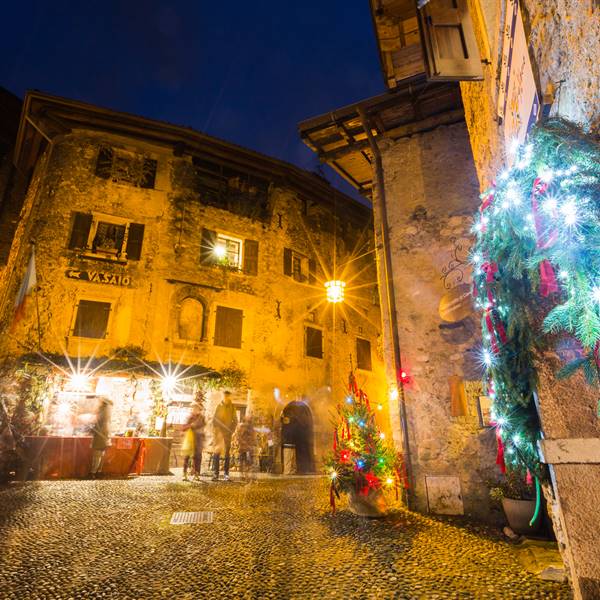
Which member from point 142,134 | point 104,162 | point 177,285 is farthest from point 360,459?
point 142,134

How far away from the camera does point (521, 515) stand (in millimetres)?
4875

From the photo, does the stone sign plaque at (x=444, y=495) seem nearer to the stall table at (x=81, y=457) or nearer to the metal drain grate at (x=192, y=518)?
the metal drain grate at (x=192, y=518)

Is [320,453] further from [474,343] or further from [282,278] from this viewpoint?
[474,343]

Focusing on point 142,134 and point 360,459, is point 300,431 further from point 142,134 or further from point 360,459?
point 142,134

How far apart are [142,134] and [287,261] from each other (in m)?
7.85

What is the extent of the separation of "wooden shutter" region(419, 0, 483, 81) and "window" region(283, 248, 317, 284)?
12037 millimetres

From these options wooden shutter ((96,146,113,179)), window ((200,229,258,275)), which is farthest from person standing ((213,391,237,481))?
wooden shutter ((96,146,113,179))

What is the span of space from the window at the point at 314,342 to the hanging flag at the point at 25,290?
10321mm

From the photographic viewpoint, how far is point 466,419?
619cm

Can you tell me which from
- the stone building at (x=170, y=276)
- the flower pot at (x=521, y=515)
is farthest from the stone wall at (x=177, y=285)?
the flower pot at (x=521, y=515)

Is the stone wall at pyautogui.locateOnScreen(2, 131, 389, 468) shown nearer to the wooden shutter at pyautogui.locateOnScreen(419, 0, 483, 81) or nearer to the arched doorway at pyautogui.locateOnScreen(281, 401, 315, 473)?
the arched doorway at pyautogui.locateOnScreen(281, 401, 315, 473)

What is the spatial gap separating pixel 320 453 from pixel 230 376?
505 centimetres

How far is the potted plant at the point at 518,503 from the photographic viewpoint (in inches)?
190

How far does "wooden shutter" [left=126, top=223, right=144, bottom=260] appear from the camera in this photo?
1368 centimetres
